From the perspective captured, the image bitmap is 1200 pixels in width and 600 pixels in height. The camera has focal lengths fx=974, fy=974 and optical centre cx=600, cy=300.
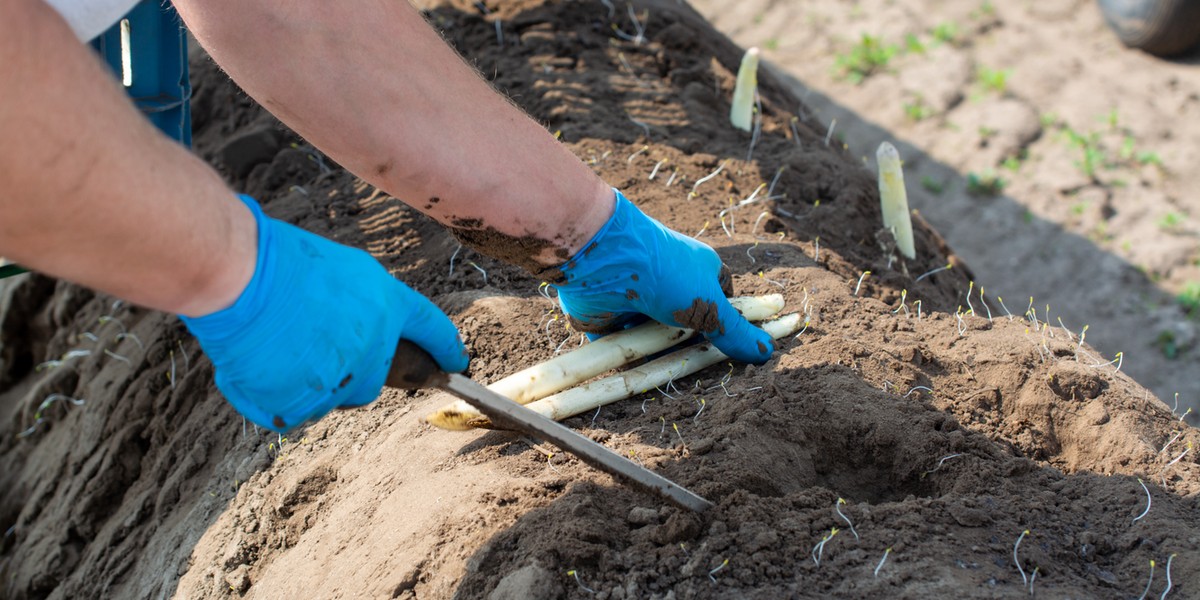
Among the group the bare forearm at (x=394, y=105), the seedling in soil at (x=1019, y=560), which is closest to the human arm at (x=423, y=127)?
the bare forearm at (x=394, y=105)

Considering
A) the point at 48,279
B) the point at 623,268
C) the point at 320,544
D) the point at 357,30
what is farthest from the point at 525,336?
the point at 48,279

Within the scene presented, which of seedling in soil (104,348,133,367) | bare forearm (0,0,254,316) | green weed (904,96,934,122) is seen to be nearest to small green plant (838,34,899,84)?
green weed (904,96,934,122)

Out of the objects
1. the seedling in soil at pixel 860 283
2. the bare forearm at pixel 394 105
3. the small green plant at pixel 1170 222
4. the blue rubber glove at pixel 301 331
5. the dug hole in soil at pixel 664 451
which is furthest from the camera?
the small green plant at pixel 1170 222

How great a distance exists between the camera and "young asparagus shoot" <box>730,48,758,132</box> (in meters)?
3.66

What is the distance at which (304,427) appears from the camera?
259 cm

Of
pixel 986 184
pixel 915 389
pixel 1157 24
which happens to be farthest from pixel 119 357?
pixel 1157 24

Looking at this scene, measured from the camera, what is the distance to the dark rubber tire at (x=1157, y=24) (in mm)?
5184

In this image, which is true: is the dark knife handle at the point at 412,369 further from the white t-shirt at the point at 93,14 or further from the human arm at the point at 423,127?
the white t-shirt at the point at 93,14

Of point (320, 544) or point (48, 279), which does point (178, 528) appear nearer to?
point (320, 544)

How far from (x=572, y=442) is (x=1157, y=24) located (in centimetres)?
478

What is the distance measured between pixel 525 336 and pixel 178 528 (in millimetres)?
1039

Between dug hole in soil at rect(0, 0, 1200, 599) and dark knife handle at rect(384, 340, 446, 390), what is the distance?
1.08ft

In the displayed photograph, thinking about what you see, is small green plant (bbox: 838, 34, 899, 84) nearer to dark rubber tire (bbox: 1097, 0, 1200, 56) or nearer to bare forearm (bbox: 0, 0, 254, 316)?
dark rubber tire (bbox: 1097, 0, 1200, 56)

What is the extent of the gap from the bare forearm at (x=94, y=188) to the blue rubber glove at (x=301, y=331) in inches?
2.5
